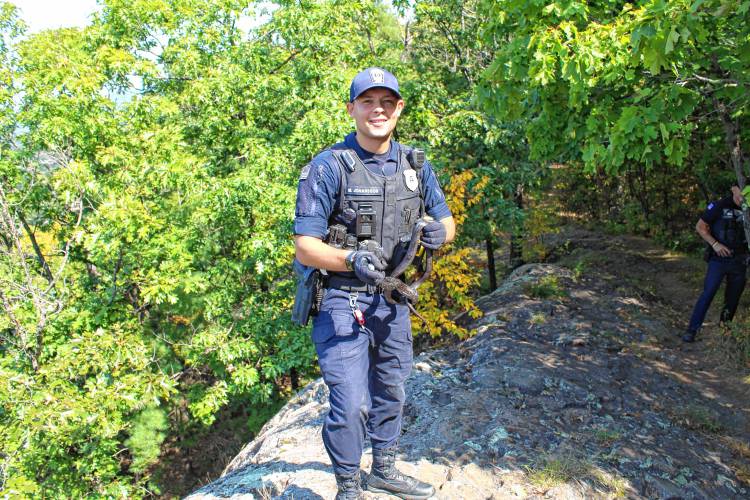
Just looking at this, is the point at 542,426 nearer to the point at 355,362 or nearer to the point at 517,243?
the point at 355,362

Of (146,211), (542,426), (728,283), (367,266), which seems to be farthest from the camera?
(146,211)

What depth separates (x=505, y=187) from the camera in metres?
9.04

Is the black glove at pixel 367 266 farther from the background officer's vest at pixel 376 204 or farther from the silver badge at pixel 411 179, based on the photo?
the silver badge at pixel 411 179

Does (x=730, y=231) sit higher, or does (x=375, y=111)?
(x=375, y=111)

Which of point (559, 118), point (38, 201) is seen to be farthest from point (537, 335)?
point (38, 201)

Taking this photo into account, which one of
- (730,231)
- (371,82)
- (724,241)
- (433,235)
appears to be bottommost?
(724,241)

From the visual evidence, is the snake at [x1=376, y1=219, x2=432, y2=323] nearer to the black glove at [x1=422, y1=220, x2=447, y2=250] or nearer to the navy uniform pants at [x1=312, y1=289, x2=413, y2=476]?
the black glove at [x1=422, y1=220, x2=447, y2=250]

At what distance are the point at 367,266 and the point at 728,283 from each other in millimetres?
6262

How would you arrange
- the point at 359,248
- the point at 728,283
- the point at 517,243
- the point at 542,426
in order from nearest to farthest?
the point at 359,248
the point at 542,426
the point at 728,283
the point at 517,243

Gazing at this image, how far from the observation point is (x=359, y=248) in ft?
9.21

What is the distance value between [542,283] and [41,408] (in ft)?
23.4

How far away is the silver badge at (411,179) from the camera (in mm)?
2936

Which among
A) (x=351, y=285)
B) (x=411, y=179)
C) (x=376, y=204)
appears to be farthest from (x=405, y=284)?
(x=411, y=179)

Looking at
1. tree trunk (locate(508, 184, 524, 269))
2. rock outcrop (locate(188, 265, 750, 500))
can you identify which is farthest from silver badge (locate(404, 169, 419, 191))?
tree trunk (locate(508, 184, 524, 269))
